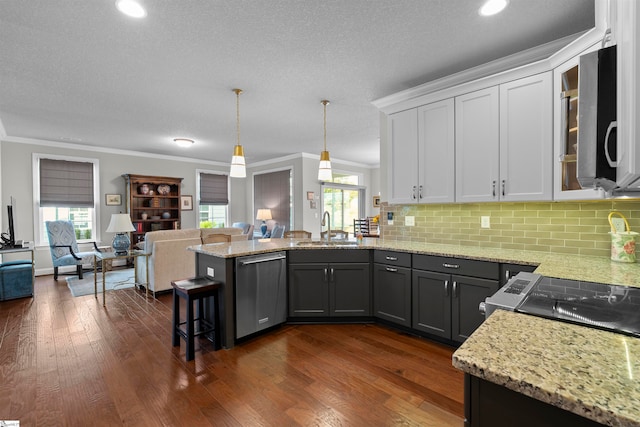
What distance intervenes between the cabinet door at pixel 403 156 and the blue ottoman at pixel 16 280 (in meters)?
5.32

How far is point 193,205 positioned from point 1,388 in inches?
241

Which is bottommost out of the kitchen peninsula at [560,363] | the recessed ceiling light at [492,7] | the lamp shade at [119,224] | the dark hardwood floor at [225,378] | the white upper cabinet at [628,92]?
the dark hardwood floor at [225,378]

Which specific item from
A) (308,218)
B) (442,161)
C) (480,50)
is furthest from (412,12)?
(308,218)

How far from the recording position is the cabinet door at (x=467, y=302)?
96.1 inches

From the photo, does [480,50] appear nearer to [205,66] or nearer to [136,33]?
[205,66]

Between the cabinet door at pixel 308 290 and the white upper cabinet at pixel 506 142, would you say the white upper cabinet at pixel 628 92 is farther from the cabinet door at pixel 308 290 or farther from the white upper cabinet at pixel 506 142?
the cabinet door at pixel 308 290

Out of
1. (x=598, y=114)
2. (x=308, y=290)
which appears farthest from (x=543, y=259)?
(x=308, y=290)

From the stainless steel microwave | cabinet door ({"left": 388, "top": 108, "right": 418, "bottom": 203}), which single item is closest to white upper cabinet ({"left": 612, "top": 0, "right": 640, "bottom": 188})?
the stainless steel microwave

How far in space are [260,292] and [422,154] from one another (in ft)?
7.39

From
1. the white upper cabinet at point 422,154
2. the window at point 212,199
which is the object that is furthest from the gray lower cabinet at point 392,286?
the window at point 212,199

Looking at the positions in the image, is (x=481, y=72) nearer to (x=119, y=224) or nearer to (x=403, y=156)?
(x=403, y=156)

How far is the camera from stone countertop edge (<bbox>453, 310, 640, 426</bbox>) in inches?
23.7

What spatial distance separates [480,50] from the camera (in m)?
2.64

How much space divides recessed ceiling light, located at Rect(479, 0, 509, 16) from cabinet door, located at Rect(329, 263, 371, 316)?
2370 millimetres
